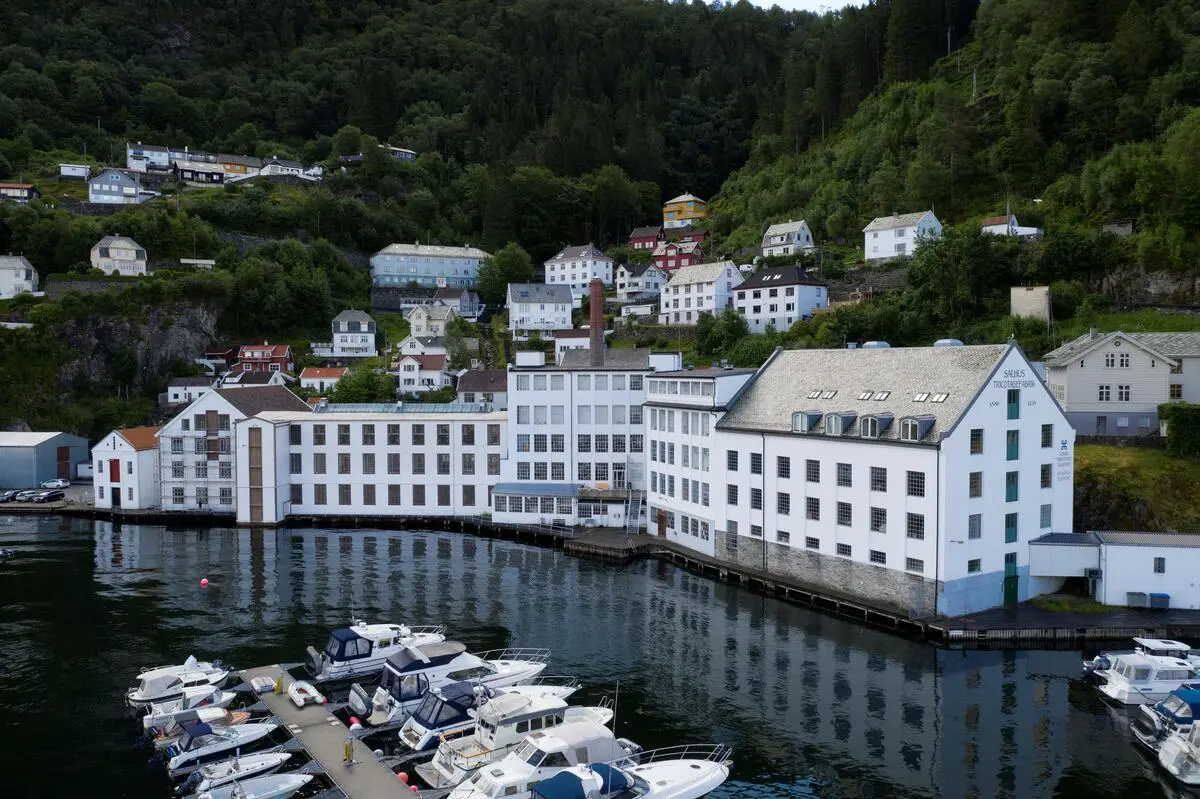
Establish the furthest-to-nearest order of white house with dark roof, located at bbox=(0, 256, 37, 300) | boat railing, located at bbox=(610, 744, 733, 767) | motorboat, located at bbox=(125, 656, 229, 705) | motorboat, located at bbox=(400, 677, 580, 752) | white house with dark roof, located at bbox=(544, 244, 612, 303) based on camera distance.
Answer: white house with dark roof, located at bbox=(544, 244, 612, 303)
white house with dark roof, located at bbox=(0, 256, 37, 300)
motorboat, located at bbox=(125, 656, 229, 705)
motorboat, located at bbox=(400, 677, 580, 752)
boat railing, located at bbox=(610, 744, 733, 767)

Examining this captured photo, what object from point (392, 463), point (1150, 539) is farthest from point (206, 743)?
point (1150, 539)

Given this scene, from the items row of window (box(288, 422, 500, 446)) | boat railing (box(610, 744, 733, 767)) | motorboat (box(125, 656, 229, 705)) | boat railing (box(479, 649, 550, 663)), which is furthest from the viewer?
row of window (box(288, 422, 500, 446))

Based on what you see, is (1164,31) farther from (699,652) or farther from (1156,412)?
(699,652)

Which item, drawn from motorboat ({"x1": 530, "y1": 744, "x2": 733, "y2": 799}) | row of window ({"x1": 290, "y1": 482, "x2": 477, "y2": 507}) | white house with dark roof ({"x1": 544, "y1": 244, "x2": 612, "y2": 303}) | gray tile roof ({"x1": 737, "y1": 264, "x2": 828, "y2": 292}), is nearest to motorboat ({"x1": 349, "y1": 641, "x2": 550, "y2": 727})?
motorboat ({"x1": 530, "y1": 744, "x2": 733, "y2": 799})

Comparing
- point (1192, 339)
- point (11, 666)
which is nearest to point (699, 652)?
point (11, 666)

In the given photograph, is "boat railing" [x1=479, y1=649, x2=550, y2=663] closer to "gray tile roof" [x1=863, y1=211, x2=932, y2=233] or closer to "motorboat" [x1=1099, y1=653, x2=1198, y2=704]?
"motorboat" [x1=1099, y1=653, x2=1198, y2=704]

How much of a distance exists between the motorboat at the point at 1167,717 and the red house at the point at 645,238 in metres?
105

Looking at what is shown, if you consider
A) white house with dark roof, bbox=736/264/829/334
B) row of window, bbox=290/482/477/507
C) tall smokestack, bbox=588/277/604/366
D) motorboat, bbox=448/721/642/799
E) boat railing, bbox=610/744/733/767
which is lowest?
boat railing, bbox=610/744/733/767

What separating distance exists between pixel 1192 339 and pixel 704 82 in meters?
140

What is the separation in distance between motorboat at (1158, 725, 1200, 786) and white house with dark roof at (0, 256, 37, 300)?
11230 centimetres

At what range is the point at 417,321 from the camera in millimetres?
99625

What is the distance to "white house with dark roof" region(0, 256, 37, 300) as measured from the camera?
97562 mm

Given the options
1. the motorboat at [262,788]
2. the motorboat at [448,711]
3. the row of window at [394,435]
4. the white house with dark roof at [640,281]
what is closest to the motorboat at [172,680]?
the motorboat at [262,788]

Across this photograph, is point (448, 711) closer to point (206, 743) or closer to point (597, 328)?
point (206, 743)
